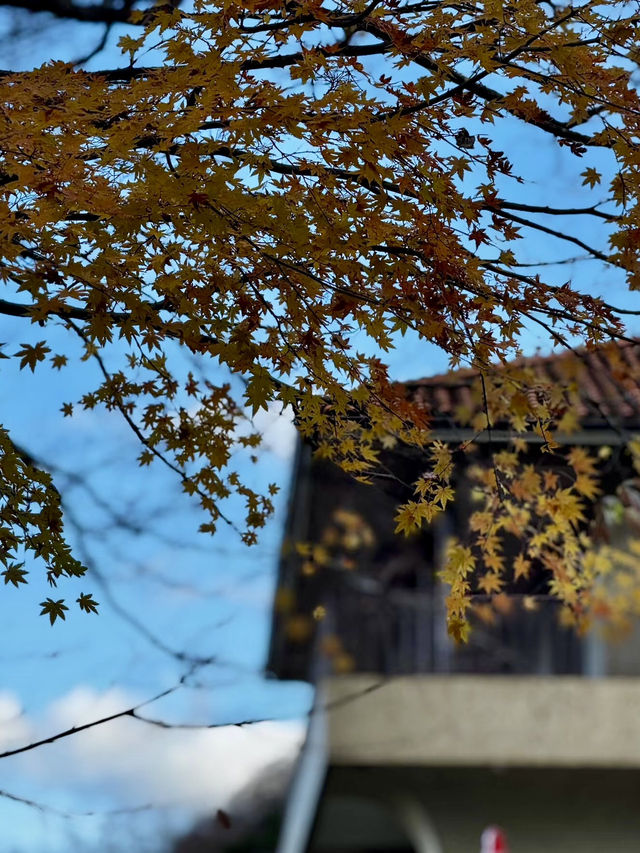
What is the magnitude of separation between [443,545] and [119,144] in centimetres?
470

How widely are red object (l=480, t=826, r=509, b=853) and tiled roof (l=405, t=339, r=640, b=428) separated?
3.39m

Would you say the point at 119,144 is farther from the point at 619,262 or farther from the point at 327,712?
the point at 327,712

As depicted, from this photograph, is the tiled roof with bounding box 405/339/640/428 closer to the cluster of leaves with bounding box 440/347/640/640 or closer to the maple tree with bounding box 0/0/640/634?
the cluster of leaves with bounding box 440/347/640/640

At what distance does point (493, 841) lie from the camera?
7.10 m

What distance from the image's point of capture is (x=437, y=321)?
9.29ft

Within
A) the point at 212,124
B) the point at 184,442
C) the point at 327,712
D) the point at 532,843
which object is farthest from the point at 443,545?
the point at 212,124

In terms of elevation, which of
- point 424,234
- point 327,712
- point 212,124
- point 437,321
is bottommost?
point 327,712

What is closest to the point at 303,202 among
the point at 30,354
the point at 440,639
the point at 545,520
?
the point at 30,354

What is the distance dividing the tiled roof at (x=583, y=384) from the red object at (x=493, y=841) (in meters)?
3.39

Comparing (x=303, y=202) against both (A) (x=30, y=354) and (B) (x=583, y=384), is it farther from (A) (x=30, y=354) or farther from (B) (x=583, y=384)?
(B) (x=583, y=384)

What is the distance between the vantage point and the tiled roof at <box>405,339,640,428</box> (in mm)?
5340

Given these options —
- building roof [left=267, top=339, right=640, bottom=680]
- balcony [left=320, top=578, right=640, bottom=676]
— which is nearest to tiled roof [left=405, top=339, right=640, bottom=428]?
building roof [left=267, top=339, right=640, bottom=680]

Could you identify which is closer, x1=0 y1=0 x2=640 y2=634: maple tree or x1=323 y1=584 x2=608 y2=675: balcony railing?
x1=0 y1=0 x2=640 y2=634: maple tree

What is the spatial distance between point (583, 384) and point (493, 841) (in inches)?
140
